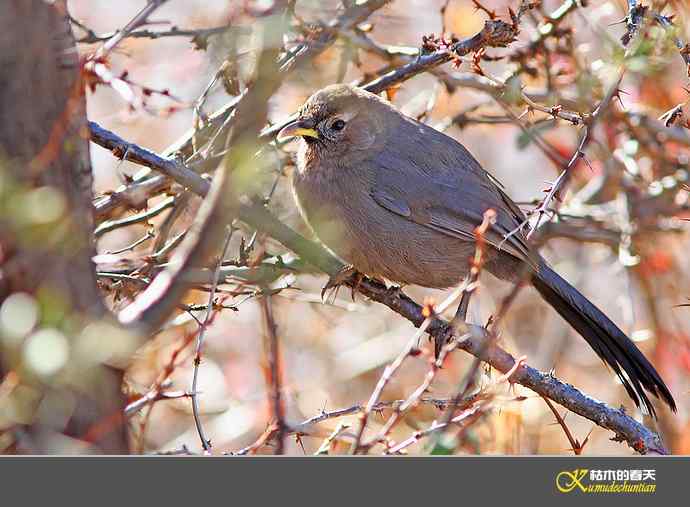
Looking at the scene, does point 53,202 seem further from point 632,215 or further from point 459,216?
point 632,215

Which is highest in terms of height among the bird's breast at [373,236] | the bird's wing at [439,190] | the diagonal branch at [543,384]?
the bird's wing at [439,190]

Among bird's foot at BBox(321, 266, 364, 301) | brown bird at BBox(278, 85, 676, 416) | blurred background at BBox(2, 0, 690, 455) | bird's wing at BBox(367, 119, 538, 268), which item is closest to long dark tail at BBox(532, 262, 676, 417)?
brown bird at BBox(278, 85, 676, 416)

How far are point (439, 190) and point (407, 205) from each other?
0.26 m

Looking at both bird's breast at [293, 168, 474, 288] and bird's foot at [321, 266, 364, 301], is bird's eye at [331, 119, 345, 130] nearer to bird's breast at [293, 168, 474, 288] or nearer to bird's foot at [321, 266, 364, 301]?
bird's breast at [293, 168, 474, 288]

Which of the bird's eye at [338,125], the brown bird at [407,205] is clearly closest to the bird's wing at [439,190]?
the brown bird at [407,205]

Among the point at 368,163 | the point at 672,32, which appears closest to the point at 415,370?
the point at 368,163

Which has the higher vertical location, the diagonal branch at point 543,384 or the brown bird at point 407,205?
the brown bird at point 407,205

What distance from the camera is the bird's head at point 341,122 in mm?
5660

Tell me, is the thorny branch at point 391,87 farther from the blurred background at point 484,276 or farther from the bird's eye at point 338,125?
the bird's eye at point 338,125

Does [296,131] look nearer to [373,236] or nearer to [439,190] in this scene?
[373,236]

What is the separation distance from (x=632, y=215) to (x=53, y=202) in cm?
520

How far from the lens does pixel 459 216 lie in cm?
575

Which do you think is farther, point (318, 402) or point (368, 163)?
point (318, 402)
